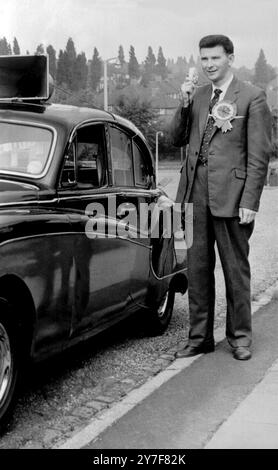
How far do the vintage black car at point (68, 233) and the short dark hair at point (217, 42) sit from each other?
89 centimetres

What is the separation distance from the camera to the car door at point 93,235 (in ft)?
14.3

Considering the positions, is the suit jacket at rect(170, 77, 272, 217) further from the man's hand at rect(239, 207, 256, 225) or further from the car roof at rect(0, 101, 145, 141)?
the car roof at rect(0, 101, 145, 141)

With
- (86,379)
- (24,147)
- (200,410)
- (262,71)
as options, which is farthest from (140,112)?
(200,410)

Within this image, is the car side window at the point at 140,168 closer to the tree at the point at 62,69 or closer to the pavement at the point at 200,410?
the pavement at the point at 200,410

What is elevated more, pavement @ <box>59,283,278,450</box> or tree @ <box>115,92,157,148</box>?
pavement @ <box>59,283,278,450</box>

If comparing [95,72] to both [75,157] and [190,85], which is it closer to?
[190,85]

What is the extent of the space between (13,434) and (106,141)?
7.38ft

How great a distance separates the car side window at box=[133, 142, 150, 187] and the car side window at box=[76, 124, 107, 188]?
71 cm

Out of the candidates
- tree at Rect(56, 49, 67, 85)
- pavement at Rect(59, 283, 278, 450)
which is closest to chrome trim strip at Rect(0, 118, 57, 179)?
pavement at Rect(59, 283, 278, 450)

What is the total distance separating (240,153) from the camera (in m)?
4.99

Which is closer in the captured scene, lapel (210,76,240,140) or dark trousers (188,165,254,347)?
lapel (210,76,240,140)

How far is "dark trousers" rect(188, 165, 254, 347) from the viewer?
5141mm

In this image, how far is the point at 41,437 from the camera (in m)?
3.79

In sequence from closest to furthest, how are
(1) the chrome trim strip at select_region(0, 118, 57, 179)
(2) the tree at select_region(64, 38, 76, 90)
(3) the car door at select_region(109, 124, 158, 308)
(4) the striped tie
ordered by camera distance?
(1) the chrome trim strip at select_region(0, 118, 57, 179) → (4) the striped tie → (3) the car door at select_region(109, 124, 158, 308) → (2) the tree at select_region(64, 38, 76, 90)
